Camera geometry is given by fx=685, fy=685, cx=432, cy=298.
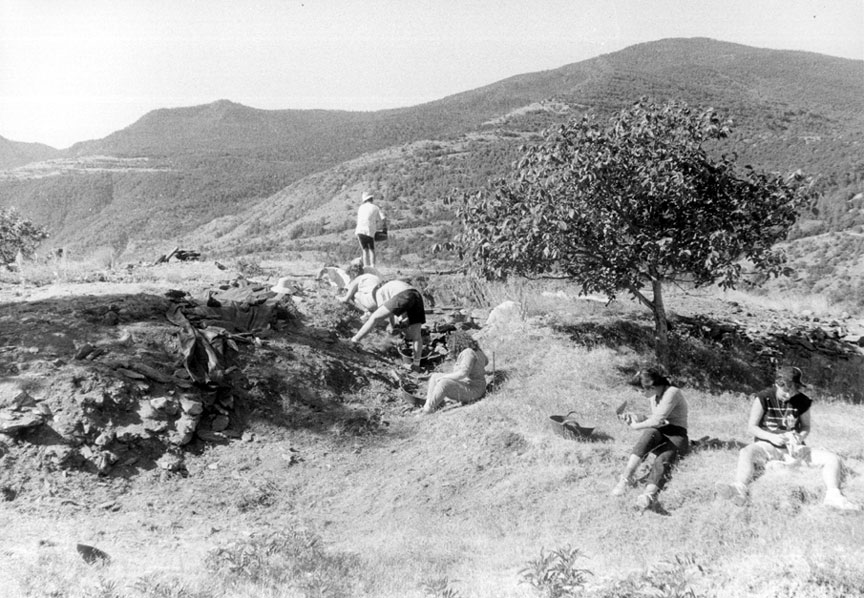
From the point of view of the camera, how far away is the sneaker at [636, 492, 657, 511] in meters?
4.87

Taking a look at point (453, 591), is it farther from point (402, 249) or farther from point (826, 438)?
point (402, 249)

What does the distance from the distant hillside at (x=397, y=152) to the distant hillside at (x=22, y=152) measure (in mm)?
15189

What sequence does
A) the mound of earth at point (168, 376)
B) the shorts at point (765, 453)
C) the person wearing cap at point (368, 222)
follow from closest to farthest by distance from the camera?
the shorts at point (765, 453) → the mound of earth at point (168, 376) → the person wearing cap at point (368, 222)

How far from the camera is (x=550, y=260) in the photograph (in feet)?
29.8

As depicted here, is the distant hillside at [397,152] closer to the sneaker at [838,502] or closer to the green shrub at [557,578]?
the sneaker at [838,502]

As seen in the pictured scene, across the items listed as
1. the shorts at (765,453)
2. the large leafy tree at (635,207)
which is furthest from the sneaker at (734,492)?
the large leafy tree at (635,207)

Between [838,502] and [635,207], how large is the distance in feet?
16.0

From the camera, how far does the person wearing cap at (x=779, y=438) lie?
4.80 meters

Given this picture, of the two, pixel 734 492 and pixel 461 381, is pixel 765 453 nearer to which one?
pixel 734 492

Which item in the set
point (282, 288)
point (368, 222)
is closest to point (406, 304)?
point (282, 288)

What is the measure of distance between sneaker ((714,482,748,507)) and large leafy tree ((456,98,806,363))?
3908mm

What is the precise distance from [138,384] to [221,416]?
79cm

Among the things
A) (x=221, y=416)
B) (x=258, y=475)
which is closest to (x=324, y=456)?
(x=258, y=475)

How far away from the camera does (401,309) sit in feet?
26.3
